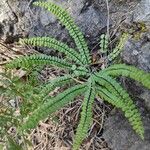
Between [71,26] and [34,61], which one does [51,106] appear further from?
[71,26]

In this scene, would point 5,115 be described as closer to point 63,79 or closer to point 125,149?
point 63,79

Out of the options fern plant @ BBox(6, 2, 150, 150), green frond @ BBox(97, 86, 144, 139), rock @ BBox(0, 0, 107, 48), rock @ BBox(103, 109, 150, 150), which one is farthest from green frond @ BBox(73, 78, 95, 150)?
rock @ BBox(0, 0, 107, 48)

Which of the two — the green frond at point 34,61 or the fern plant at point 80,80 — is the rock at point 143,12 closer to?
the fern plant at point 80,80

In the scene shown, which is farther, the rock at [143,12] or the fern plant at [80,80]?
the rock at [143,12]

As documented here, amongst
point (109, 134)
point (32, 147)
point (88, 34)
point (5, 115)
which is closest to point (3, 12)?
point (88, 34)

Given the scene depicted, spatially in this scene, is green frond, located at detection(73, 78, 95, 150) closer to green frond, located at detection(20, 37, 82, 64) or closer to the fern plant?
the fern plant

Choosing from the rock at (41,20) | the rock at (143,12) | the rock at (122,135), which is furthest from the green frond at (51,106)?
the rock at (143,12)

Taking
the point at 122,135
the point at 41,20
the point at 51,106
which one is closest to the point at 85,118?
the point at 51,106
